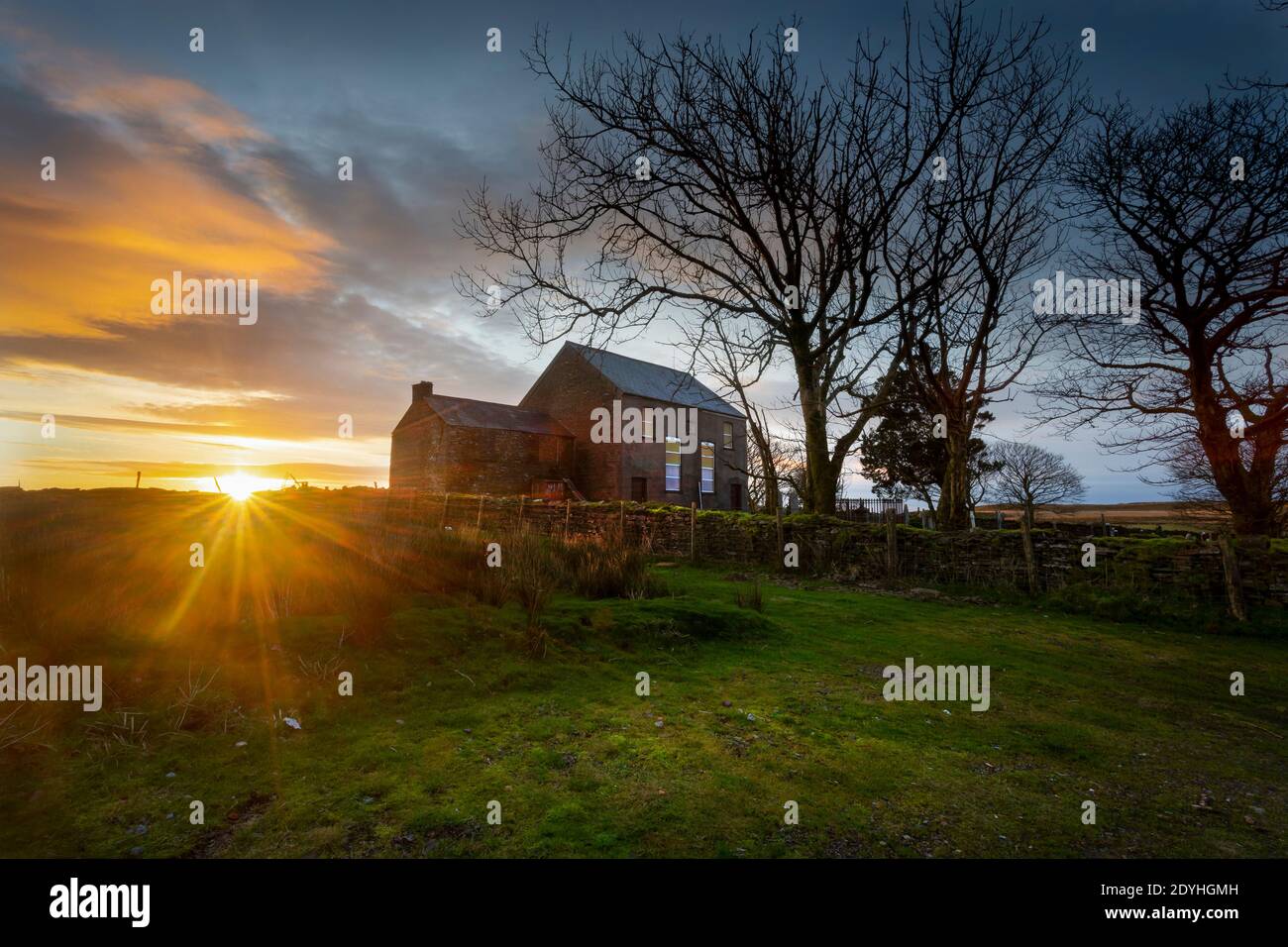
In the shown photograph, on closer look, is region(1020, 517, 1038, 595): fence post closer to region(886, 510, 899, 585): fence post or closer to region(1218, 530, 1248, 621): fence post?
region(886, 510, 899, 585): fence post

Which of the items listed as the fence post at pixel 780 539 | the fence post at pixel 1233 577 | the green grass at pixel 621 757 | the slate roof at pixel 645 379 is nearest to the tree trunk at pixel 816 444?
the fence post at pixel 780 539

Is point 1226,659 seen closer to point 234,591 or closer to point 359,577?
point 359,577

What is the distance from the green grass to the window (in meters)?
29.5

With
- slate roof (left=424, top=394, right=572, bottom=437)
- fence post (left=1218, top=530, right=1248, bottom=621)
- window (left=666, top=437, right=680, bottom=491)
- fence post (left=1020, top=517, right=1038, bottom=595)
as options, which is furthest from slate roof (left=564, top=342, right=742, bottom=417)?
fence post (left=1218, top=530, right=1248, bottom=621)

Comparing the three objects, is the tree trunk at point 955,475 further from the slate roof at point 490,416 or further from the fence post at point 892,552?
the slate roof at point 490,416

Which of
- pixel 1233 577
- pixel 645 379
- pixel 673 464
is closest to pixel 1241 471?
pixel 1233 577

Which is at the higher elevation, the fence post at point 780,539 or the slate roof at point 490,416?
the slate roof at point 490,416

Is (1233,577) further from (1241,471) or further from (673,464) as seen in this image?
(673,464)

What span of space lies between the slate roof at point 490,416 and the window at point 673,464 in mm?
6472

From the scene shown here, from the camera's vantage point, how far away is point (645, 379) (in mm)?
37844

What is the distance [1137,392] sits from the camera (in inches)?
668

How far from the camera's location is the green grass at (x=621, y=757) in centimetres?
287
